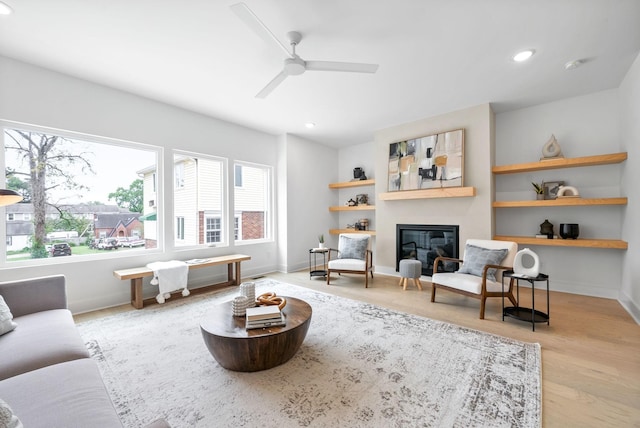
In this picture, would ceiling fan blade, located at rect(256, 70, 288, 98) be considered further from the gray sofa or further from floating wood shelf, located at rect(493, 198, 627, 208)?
floating wood shelf, located at rect(493, 198, 627, 208)

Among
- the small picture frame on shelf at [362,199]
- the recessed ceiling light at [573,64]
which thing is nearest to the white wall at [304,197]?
the small picture frame on shelf at [362,199]

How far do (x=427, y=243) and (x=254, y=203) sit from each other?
3.42 metres

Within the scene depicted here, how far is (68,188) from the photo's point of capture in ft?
10.9

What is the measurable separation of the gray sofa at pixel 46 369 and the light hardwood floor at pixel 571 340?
1.24 m

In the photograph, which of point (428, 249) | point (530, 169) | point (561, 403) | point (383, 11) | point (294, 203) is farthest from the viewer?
point (294, 203)

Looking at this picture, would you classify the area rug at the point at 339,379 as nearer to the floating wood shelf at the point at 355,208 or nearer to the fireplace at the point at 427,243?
the fireplace at the point at 427,243

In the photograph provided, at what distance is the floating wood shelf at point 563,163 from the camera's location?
11.1 ft

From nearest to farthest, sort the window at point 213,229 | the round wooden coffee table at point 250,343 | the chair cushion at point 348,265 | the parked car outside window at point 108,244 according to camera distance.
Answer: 1. the round wooden coffee table at point 250,343
2. the parked car outside window at point 108,244
3. the chair cushion at point 348,265
4. the window at point 213,229

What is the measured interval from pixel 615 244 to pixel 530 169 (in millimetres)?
1358

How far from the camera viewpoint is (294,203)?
5648 millimetres

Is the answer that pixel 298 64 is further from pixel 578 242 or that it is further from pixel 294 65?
pixel 578 242

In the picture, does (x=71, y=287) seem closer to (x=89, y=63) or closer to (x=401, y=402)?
(x=89, y=63)

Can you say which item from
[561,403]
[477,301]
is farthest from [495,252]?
[561,403]

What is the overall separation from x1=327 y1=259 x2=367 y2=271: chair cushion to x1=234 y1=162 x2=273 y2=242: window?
A: 5.76 feet
